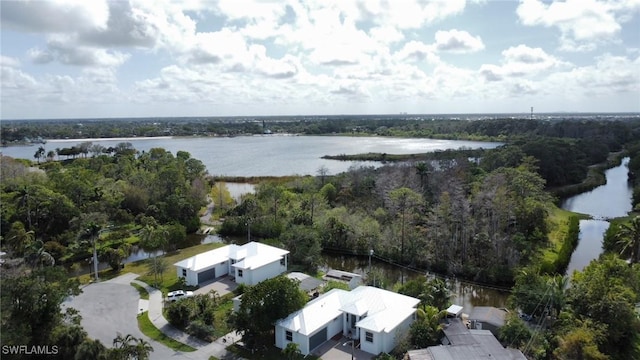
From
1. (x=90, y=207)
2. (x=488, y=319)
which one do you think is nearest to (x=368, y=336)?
(x=488, y=319)

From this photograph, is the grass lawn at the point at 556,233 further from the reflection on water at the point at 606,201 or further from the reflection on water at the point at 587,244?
the reflection on water at the point at 606,201

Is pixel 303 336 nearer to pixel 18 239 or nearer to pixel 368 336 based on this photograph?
pixel 368 336

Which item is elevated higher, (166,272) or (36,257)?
(36,257)

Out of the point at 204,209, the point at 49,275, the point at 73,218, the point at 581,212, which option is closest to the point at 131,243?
the point at 73,218

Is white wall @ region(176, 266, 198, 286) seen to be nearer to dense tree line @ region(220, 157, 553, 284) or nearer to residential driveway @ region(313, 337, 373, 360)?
dense tree line @ region(220, 157, 553, 284)

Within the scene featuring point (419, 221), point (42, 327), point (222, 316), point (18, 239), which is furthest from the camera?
point (419, 221)

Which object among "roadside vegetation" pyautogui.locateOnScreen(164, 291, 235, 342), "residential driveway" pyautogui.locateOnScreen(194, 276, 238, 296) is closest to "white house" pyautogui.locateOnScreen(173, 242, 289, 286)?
"residential driveway" pyautogui.locateOnScreen(194, 276, 238, 296)

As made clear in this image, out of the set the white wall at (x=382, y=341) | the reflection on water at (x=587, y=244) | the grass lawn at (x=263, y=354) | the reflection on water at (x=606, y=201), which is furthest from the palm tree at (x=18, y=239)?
the reflection on water at (x=606, y=201)
